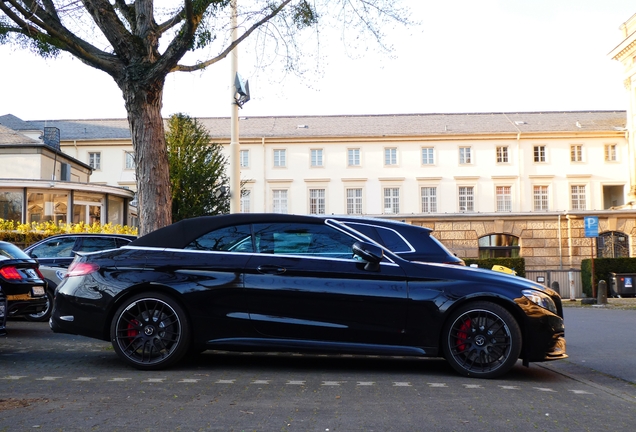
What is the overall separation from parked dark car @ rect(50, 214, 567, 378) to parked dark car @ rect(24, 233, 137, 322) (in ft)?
22.8

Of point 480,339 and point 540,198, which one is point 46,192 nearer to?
point 480,339

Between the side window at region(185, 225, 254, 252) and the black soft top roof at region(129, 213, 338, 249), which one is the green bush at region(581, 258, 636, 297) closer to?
the black soft top roof at region(129, 213, 338, 249)

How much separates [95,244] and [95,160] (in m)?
58.0

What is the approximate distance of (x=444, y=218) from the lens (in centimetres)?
4984

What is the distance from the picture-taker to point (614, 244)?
4950 centimetres

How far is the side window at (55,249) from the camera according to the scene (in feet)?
46.5

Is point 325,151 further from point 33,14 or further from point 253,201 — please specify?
point 33,14

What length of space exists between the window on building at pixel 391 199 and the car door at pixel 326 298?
61.5 m

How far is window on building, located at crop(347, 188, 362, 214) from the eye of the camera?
224 ft

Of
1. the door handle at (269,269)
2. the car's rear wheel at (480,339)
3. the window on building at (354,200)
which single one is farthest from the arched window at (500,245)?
the door handle at (269,269)

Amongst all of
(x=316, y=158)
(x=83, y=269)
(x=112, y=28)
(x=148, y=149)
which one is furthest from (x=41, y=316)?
(x=316, y=158)

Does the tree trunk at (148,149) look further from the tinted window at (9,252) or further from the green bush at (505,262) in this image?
the green bush at (505,262)

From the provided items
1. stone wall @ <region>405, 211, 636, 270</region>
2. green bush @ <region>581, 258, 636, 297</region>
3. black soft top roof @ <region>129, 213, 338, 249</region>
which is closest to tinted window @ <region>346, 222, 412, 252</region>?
black soft top roof @ <region>129, 213, 338, 249</region>

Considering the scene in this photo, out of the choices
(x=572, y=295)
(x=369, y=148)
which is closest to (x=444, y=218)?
(x=572, y=295)
